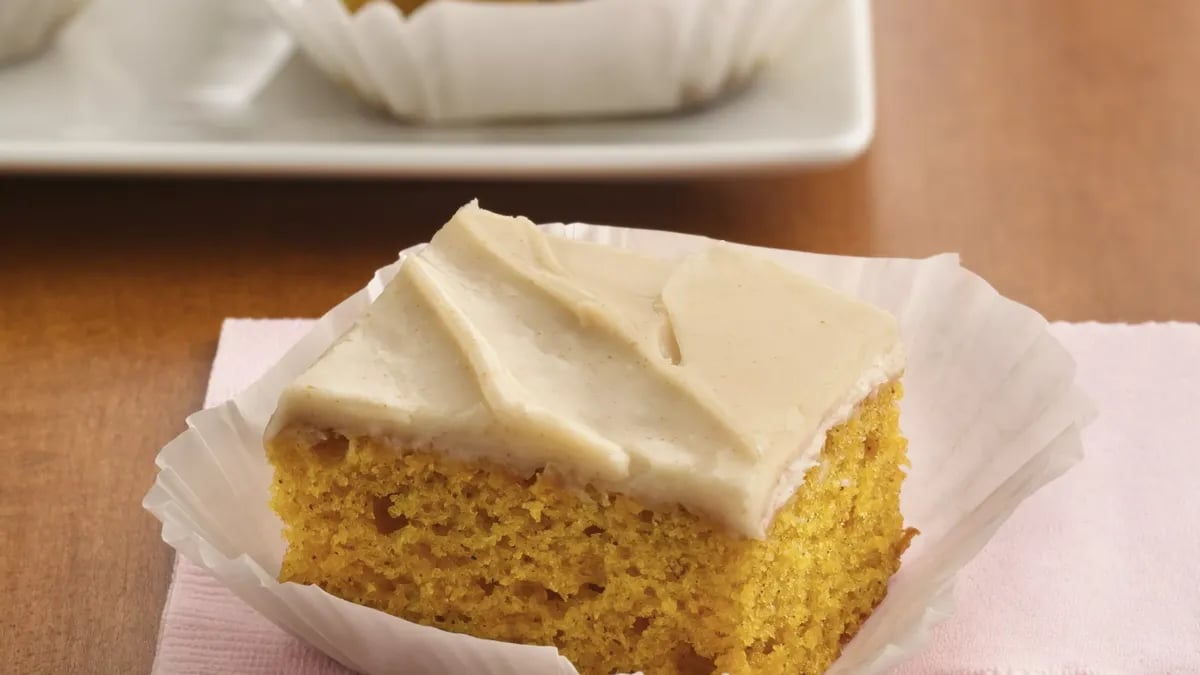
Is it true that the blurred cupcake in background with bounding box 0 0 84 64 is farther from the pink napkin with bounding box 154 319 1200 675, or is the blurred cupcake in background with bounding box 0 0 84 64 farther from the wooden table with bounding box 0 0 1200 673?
the pink napkin with bounding box 154 319 1200 675

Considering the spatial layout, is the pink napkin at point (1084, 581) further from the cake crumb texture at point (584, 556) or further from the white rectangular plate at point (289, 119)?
the white rectangular plate at point (289, 119)

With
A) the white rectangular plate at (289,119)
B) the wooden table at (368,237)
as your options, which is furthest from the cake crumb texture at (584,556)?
the white rectangular plate at (289,119)

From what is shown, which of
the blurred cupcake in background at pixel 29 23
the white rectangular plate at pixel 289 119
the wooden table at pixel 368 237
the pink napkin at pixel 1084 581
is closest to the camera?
the pink napkin at pixel 1084 581

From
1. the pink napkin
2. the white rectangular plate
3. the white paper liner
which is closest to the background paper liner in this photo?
the pink napkin

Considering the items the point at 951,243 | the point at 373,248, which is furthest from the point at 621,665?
the point at 951,243

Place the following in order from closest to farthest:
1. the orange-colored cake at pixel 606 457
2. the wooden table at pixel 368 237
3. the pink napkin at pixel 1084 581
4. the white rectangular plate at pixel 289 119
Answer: the orange-colored cake at pixel 606 457
the pink napkin at pixel 1084 581
the wooden table at pixel 368 237
the white rectangular plate at pixel 289 119

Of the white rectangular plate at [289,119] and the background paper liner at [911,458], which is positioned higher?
the background paper liner at [911,458]
